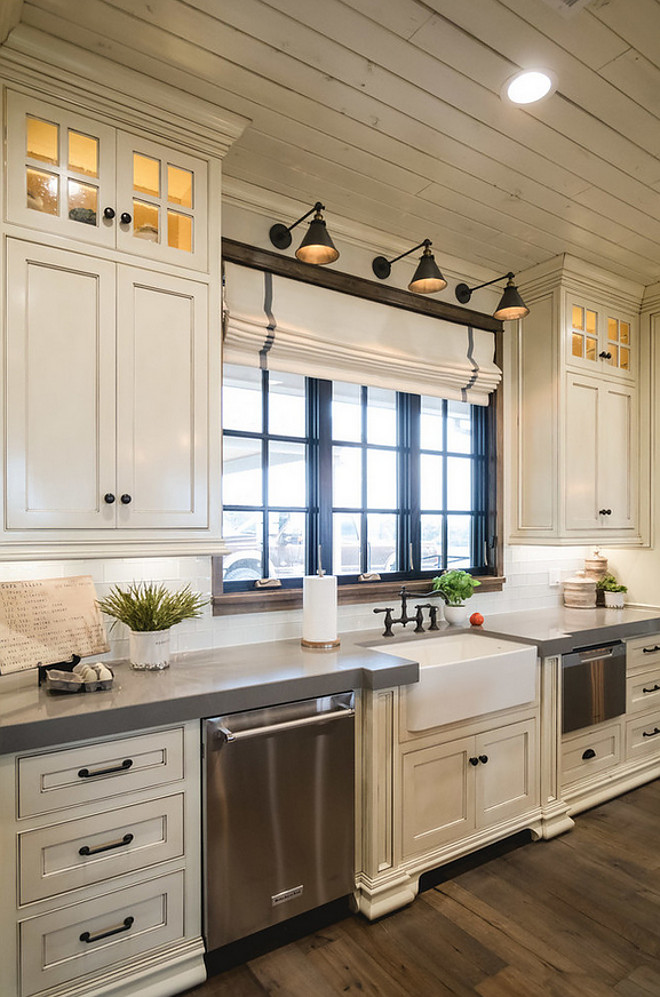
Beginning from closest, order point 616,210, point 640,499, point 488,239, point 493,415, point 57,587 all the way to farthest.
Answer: point 57,587
point 616,210
point 488,239
point 493,415
point 640,499

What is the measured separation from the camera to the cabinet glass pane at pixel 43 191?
192cm

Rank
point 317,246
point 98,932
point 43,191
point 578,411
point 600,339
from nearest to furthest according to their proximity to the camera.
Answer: point 98,932, point 43,191, point 317,246, point 578,411, point 600,339

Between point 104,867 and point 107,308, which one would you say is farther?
point 107,308

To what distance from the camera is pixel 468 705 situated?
8.20ft

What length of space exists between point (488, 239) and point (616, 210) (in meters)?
0.61

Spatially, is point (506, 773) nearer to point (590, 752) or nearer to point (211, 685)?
point (590, 752)

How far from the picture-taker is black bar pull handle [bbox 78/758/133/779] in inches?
67.9

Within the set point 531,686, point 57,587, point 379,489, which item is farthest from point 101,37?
point 531,686

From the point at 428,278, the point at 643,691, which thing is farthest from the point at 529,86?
the point at 643,691

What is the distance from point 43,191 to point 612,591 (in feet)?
Result: 12.0

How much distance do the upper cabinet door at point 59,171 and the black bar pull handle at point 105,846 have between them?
5.97ft

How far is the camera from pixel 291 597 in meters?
2.82

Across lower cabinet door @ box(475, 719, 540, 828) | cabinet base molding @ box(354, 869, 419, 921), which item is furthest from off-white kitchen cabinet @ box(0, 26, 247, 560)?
lower cabinet door @ box(475, 719, 540, 828)

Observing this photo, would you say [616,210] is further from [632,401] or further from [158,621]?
[158,621]
